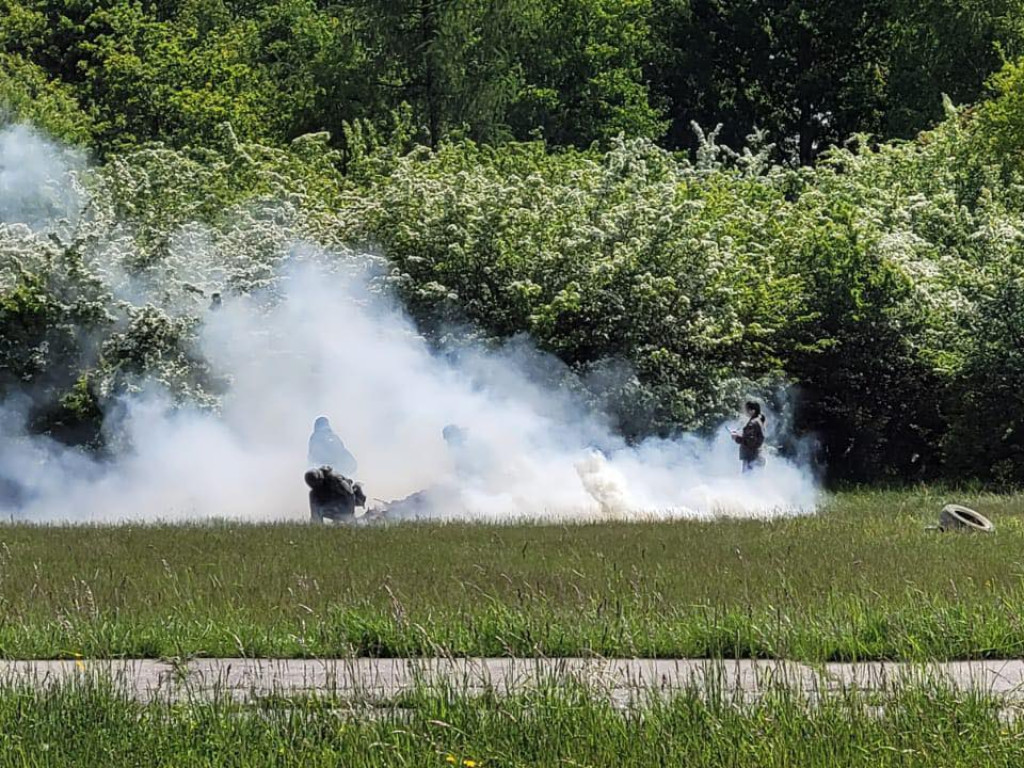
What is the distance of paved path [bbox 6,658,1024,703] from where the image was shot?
10031 millimetres

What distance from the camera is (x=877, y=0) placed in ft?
216

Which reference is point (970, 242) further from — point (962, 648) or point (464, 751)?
point (464, 751)

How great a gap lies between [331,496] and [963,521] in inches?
314

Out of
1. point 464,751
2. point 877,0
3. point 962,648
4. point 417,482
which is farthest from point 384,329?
point 877,0

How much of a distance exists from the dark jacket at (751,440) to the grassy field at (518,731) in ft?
55.3

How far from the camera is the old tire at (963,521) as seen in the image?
2014 cm

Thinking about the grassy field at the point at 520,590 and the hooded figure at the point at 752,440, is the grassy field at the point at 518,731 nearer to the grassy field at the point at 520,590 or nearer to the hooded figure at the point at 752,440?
the grassy field at the point at 520,590

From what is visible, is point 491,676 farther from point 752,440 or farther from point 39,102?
point 39,102

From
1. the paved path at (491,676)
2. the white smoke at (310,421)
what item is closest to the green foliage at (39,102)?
the white smoke at (310,421)

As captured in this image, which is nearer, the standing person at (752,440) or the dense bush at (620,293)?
the standing person at (752,440)

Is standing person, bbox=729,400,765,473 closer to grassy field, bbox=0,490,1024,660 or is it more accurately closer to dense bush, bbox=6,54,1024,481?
dense bush, bbox=6,54,1024,481

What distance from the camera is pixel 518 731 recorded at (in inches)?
369

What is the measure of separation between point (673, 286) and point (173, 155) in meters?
11.3

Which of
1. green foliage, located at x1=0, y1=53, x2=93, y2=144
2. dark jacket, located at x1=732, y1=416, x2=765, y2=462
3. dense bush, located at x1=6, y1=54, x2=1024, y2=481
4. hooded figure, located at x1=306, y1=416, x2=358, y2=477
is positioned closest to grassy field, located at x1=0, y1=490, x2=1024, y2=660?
hooded figure, located at x1=306, y1=416, x2=358, y2=477
